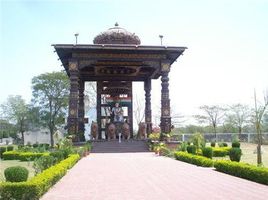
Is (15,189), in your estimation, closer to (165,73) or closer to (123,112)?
(165,73)

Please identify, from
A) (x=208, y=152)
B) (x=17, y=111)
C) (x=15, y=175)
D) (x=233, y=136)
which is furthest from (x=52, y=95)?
(x=15, y=175)

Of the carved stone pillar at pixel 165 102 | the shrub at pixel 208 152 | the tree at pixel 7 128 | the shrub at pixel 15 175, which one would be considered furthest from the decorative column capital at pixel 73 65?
the tree at pixel 7 128

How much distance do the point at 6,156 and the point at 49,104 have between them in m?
22.3

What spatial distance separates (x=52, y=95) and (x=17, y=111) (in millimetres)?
11575

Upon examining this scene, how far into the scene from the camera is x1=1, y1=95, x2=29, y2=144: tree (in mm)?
54156

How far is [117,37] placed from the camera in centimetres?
2648

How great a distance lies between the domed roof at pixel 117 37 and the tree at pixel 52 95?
1899 centimetres

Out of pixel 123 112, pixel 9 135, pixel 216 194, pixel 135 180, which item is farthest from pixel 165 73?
pixel 9 135

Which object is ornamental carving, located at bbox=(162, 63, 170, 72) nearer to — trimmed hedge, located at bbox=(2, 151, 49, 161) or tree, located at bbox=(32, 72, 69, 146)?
trimmed hedge, located at bbox=(2, 151, 49, 161)

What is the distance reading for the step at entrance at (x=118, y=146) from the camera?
79.8 feet

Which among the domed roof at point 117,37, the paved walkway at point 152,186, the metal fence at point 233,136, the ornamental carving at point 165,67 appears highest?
the domed roof at point 117,37

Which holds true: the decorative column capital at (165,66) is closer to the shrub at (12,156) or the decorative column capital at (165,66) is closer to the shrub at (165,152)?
the shrub at (165,152)

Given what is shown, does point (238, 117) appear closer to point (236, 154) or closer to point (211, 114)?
point (211, 114)

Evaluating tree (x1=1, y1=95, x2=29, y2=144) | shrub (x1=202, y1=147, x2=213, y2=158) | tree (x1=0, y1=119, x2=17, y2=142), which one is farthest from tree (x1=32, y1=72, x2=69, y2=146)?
shrub (x1=202, y1=147, x2=213, y2=158)
